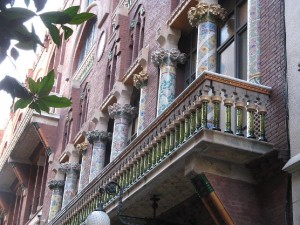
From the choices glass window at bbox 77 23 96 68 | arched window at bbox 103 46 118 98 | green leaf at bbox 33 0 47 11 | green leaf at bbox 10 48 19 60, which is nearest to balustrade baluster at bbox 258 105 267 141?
green leaf at bbox 10 48 19 60

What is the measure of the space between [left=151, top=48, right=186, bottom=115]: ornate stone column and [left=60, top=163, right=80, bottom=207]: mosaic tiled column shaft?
7.31 metres

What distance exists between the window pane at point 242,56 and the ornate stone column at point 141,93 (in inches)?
153

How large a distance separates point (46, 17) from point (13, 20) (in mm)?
184

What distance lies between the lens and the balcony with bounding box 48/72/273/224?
9.12 metres

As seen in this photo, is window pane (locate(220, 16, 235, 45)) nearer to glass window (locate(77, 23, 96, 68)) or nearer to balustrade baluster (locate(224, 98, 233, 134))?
balustrade baluster (locate(224, 98, 233, 134))

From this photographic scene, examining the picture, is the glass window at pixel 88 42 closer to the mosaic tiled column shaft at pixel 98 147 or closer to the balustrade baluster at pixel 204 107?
the mosaic tiled column shaft at pixel 98 147

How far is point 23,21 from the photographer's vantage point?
3668 mm

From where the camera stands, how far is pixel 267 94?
382 inches

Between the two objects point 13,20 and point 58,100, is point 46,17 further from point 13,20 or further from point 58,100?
point 58,100

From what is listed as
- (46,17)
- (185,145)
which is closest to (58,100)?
(46,17)

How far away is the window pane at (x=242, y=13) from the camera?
11883 mm

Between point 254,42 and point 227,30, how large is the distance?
1928 millimetres

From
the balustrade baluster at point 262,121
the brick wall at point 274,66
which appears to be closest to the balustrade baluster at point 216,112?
the balustrade baluster at point 262,121

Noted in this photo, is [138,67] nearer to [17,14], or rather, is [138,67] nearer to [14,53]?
[14,53]
